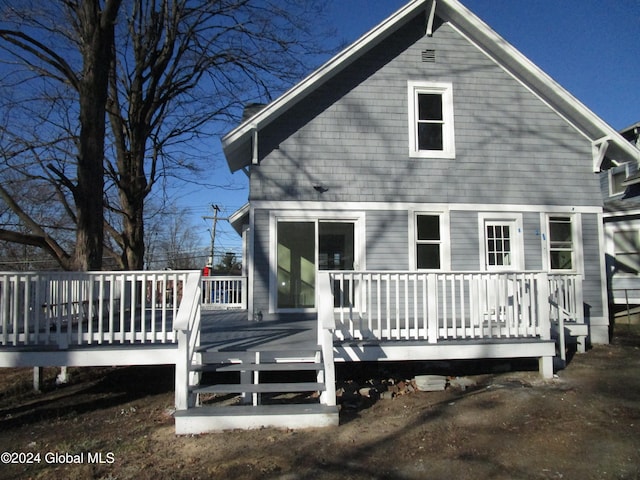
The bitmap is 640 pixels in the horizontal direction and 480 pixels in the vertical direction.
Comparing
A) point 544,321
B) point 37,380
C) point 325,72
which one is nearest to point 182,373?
point 37,380

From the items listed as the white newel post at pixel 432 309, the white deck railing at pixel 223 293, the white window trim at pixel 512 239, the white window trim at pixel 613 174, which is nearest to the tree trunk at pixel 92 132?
the white deck railing at pixel 223 293

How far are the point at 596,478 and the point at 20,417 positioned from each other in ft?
23.0

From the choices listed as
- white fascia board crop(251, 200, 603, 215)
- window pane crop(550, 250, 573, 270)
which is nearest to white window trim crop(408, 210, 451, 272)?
white fascia board crop(251, 200, 603, 215)

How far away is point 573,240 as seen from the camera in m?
9.63

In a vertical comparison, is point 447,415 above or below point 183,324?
below

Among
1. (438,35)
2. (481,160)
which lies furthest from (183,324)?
(438,35)

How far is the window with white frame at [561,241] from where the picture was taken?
9.65 m

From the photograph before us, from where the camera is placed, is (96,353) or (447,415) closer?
(447,415)

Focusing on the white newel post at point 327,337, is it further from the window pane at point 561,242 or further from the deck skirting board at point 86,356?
the window pane at point 561,242

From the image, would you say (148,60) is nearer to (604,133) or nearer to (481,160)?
(481,160)

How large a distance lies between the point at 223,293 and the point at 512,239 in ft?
23.8

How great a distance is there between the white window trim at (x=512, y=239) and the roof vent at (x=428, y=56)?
3.37m

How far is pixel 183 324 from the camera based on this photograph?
17.5 ft

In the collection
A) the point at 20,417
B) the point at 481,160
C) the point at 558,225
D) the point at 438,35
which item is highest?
the point at 438,35
